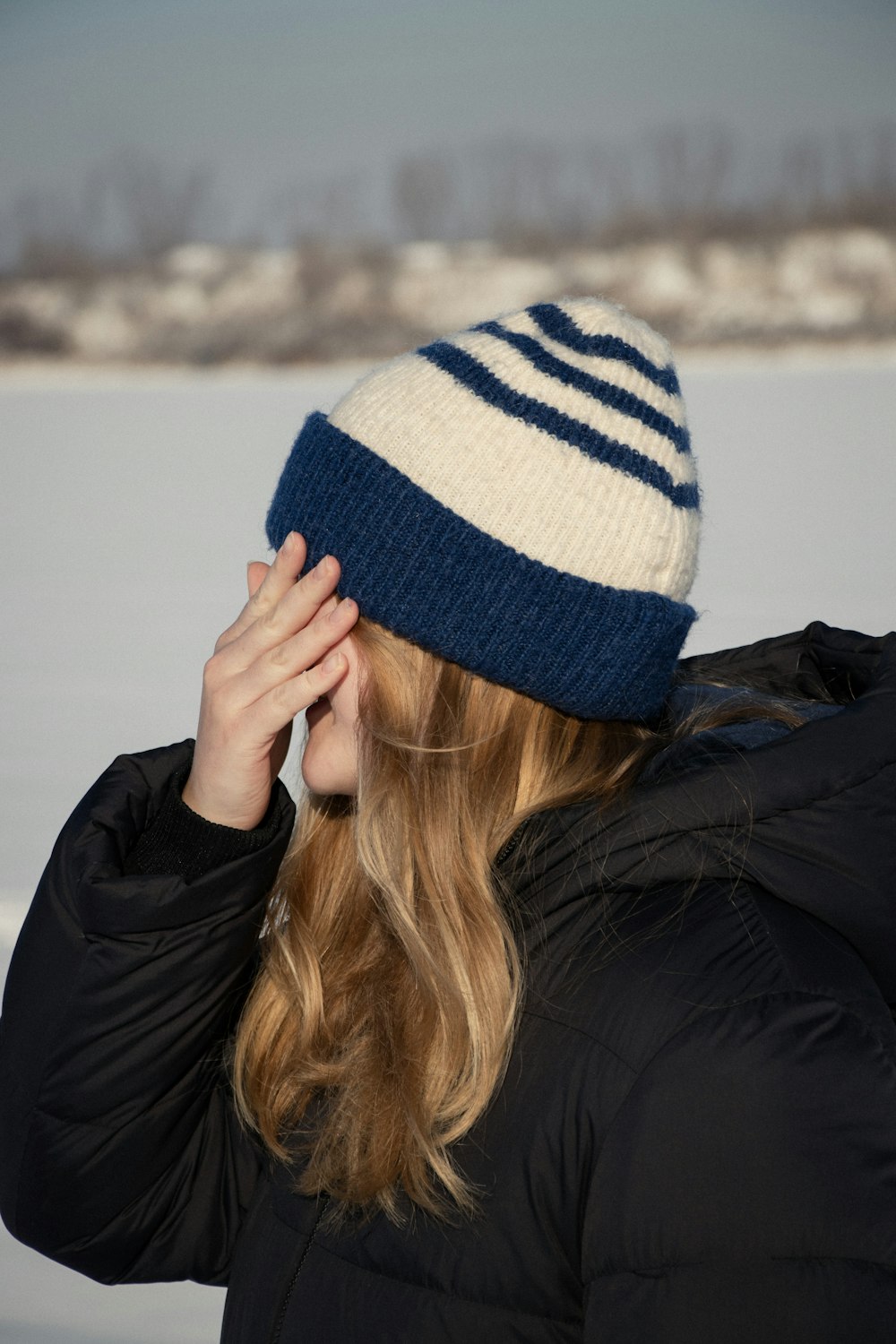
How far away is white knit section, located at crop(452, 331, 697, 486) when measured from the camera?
0.89 metres

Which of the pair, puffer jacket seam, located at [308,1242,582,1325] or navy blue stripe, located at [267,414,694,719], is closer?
puffer jacket seam, located at [308,1242,582,1325]

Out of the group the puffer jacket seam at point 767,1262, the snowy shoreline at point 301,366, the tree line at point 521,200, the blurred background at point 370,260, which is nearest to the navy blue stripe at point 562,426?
the puffer jacket seam at point 767,1262

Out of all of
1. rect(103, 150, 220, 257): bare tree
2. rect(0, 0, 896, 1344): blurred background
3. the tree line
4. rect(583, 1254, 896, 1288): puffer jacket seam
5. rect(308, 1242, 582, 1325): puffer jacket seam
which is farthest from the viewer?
rect(103, 150, 220, 257): bare tree

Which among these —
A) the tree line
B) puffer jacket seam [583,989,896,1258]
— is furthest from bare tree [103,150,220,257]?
puffer jacket seam [583,989,896,1258]

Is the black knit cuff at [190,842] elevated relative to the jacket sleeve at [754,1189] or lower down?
elevated

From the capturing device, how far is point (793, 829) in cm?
79

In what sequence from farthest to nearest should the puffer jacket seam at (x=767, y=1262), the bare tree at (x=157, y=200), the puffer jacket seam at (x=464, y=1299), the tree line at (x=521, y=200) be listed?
the bare tree at (x=157, y=200) < the tree line at (x=521, y=200) < the puffer jacket seam at (x=464, y=1299) < the puffer jacket seam at (x=767, y=1262)

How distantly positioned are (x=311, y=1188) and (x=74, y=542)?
4.10 meters

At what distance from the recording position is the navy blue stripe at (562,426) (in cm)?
88

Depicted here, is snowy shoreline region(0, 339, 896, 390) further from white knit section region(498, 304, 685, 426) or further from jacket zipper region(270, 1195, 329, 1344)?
jacket zipper region(270, 1195, 329, 1344)

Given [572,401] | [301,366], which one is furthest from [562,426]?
[301,366]

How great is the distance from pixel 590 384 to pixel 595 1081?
1.58ft

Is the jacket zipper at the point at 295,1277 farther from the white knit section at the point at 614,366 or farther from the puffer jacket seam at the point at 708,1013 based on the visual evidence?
the white knit section at the point at 614,366

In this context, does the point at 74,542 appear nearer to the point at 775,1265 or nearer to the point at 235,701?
the point at 235,701
